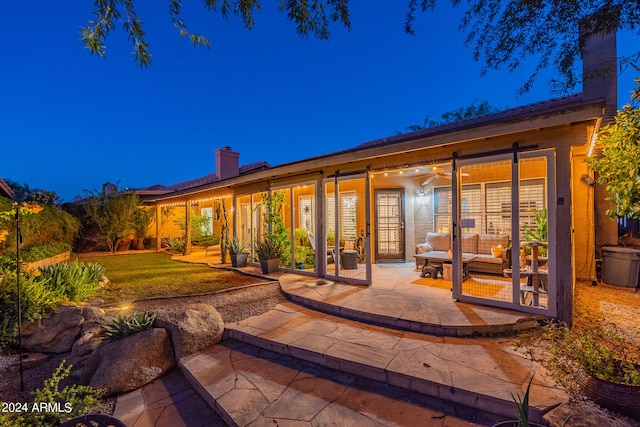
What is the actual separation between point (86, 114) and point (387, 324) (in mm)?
71506

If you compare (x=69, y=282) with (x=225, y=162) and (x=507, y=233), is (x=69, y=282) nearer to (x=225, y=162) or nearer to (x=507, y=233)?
(x=225, y=162)

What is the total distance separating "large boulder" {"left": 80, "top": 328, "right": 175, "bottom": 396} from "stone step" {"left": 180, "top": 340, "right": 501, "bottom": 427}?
0.30 m

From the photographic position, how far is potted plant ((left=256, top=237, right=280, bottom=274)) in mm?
7457

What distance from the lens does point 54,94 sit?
140 ft

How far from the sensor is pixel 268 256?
24.7 ft

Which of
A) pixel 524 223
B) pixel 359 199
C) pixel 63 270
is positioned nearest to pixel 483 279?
pixel 524 223

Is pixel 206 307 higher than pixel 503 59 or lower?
lower

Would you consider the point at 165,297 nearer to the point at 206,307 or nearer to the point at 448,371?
the point at 206,307

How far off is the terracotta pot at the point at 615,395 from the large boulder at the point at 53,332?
6256mm

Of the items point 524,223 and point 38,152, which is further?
point 38,152

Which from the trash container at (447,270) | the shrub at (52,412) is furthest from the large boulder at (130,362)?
the trash container at (447,270)

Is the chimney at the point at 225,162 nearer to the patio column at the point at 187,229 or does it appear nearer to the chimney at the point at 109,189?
the patio column at the point at 187,229

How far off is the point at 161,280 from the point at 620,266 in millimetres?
10205

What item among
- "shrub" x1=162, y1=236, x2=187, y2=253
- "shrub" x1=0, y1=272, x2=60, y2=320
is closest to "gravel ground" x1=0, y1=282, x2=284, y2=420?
"shrub" x1=0, y1=272, x2=60, y2=320
